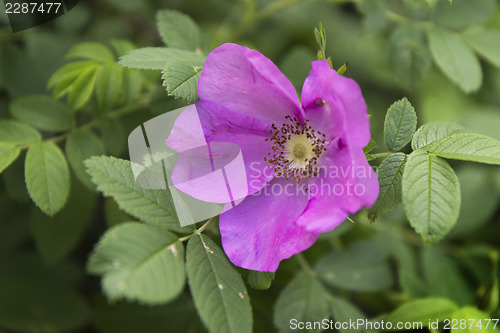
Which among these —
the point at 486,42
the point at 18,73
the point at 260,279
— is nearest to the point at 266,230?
the point at 260,279

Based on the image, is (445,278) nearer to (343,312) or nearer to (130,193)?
(343,312)

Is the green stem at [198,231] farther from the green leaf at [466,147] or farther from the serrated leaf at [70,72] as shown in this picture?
the serrated leaf at [70,72]

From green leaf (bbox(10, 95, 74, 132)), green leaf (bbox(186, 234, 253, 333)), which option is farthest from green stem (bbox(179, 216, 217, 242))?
green leaf (bbox(10, 95, 74, 132))

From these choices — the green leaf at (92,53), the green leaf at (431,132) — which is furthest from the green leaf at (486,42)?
the green leaf at (92,53)

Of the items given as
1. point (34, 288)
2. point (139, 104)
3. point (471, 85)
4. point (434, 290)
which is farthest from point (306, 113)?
point (34, 288)

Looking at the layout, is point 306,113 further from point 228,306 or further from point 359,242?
point 359,242
